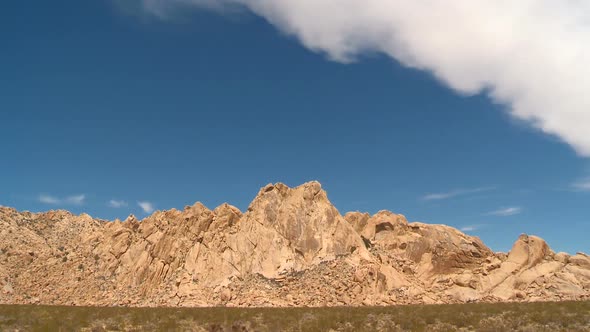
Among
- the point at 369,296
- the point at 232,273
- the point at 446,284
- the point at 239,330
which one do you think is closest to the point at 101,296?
the point at 232,273

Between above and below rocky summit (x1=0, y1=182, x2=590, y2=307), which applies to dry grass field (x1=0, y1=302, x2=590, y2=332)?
below

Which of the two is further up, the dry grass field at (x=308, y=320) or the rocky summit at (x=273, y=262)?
the rocky summit at (x=273, y=262)

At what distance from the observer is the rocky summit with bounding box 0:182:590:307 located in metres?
64.5

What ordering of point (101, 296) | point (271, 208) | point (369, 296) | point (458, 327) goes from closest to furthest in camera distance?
point (458, 327) < point (369, 296) < point (101, 296) < point (271, 208)

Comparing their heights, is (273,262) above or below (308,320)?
above

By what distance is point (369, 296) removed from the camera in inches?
2483

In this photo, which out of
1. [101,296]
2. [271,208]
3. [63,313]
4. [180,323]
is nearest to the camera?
[180,323]

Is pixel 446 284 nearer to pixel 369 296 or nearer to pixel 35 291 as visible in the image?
pixel 369 296

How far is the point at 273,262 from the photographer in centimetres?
6994

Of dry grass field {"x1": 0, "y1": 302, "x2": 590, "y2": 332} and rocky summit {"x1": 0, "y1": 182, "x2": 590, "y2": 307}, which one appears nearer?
dry grass field {"x1": 0, "y1": 302, "x2": 590, "y2": 332}

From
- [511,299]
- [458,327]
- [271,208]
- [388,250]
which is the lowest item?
[458,327]

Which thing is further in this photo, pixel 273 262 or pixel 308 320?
pixel 273 262

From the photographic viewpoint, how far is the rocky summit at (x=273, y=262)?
64.5 m

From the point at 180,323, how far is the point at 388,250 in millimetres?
54986
